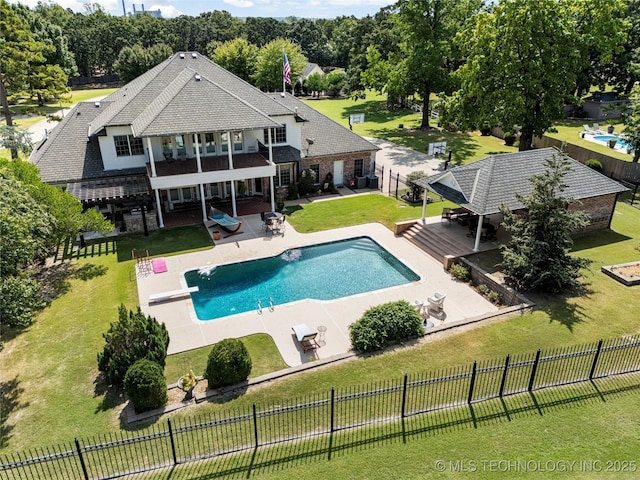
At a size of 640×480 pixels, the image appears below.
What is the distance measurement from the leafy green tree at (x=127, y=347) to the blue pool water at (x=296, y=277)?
15.0 ft

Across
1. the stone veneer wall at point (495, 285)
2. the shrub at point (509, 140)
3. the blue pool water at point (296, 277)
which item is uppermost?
the shrub at point (509, 140)

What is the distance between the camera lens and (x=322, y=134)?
36625mm

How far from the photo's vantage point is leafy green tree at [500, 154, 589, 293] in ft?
66.5

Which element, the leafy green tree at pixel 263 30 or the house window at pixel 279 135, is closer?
the house window at pixel 279 135

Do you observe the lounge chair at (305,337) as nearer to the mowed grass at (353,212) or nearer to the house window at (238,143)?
the mowed grass at (353,212)

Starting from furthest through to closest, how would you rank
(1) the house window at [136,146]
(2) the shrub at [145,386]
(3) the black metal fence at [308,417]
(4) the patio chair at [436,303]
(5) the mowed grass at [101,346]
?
(1) the house window at [136,146] → (4) the patio chair at [436,303] → (5) the mowed grass at [101,346] → (2) the shrub at [145,386] → (3) the black metal fence at [308,417]

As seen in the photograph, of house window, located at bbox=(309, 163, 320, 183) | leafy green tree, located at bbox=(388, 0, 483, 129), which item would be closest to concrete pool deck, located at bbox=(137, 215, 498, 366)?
house window, located at bbox=(309, 163, 320, 183)

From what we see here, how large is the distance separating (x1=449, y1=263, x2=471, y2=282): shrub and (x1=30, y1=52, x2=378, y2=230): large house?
13.2 meters

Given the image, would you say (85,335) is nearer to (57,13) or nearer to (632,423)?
(632,423)

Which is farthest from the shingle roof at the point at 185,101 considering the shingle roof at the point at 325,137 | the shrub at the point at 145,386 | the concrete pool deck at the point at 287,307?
the shrub at the point at 145,386

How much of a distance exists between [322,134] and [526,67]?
54.8 feet

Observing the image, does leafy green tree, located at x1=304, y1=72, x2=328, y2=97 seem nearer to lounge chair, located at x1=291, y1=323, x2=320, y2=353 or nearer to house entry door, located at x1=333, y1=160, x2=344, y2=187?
house entry door, located at x1=333, y1=160, x2=344, y2=187

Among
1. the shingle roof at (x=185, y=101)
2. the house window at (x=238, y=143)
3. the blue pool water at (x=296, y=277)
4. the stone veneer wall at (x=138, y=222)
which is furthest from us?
the house window at (x=238, y=143)

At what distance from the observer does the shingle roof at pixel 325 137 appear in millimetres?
34906
